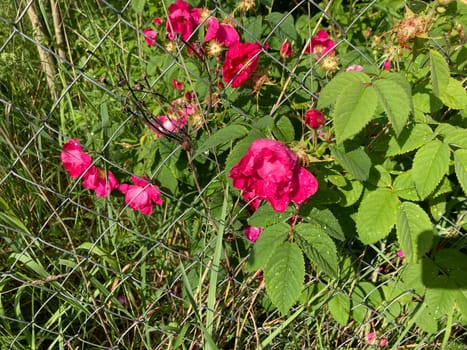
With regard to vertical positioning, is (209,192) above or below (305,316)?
above

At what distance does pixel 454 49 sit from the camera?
4.30ft

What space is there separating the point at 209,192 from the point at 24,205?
27.9 inches

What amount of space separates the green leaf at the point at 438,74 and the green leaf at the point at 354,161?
207 mm

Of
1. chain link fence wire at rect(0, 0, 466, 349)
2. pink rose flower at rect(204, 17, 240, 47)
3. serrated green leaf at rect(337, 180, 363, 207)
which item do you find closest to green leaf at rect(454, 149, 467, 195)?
serrated green leaf at rect(337, 180, 363, 207)

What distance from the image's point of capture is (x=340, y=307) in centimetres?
151

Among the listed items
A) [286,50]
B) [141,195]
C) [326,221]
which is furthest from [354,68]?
[141,195]

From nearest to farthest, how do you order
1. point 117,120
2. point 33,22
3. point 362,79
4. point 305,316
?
1. point 362,79
2. point 305,316
3. point 117,120
4. point 33,22

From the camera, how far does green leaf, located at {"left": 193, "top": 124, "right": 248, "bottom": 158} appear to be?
1.07 meters

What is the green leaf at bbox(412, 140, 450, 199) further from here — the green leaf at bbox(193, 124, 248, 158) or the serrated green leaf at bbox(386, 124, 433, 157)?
the green leaf at bbox(193, 124, 248, 158)

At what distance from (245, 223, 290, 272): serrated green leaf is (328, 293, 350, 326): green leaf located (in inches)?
18.1

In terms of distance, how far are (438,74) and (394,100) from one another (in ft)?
0.50

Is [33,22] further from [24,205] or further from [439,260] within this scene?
[439,260]

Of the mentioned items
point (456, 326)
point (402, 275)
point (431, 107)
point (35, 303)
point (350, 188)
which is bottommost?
point (456, 326)

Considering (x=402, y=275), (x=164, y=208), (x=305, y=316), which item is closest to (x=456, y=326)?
(x=402, y=275)
